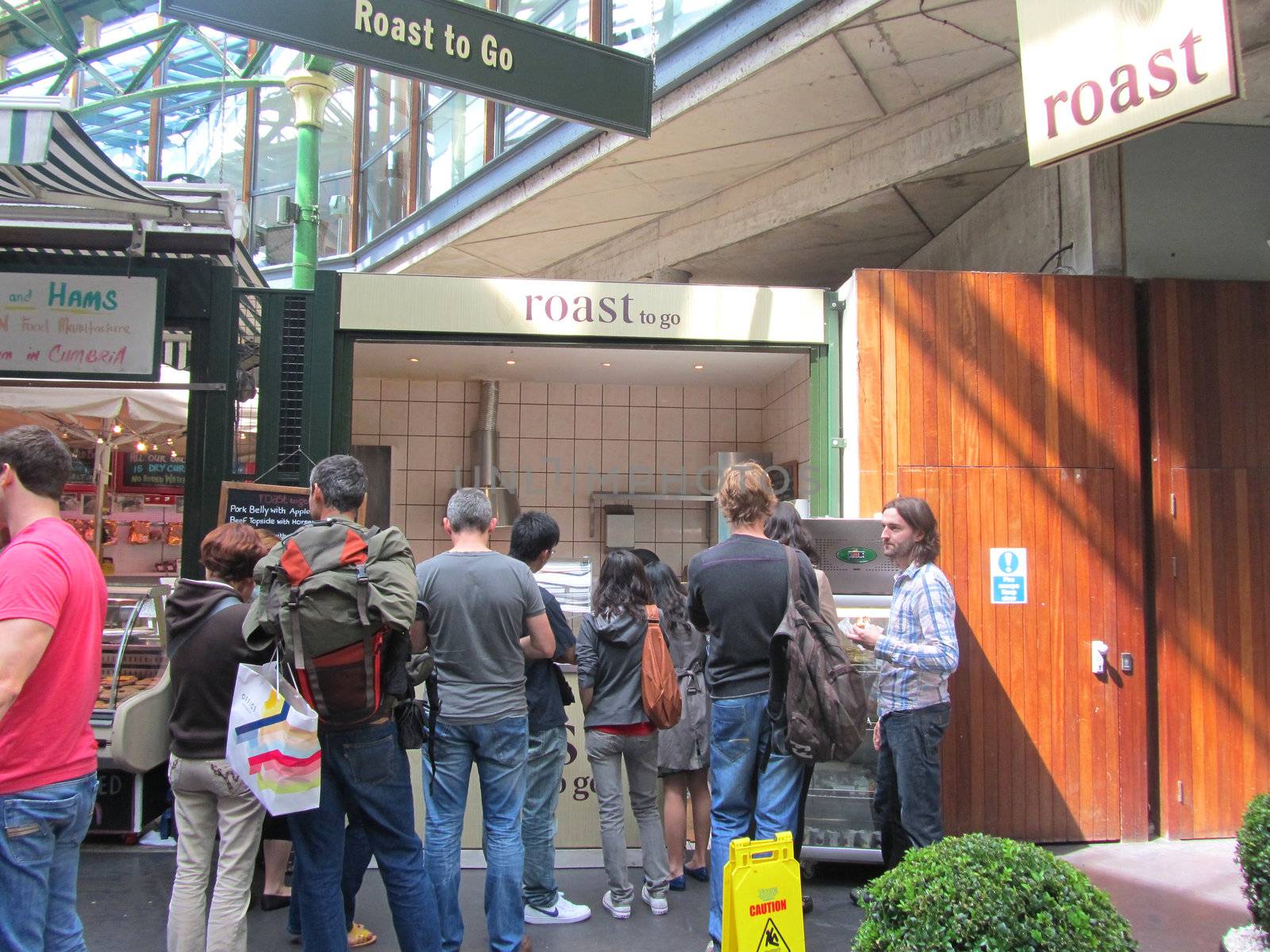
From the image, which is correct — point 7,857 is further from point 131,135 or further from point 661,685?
point 131,135

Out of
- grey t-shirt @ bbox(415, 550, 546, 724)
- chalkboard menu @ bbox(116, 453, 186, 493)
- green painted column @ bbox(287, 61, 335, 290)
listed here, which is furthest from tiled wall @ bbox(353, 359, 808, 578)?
grey t-shirt @ bbox(415, 550, 546, 724)

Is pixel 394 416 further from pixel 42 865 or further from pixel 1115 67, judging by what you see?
pixel 1115 67

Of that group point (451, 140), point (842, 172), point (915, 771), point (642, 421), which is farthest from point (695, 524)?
point (915, 771)

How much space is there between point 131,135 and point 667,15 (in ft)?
48.5

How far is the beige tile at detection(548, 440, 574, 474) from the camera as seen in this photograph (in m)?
8.74

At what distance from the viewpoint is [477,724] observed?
3412 millimetres

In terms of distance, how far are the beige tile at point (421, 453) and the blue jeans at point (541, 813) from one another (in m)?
5.19

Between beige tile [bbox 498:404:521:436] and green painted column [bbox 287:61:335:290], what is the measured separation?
2051 mm

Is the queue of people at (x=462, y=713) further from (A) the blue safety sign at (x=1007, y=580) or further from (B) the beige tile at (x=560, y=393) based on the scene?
(B) the beige tile at (x=560, y=393)

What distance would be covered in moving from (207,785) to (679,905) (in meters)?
2.08

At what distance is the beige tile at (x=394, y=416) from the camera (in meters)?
8.66

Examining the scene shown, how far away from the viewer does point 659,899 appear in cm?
400

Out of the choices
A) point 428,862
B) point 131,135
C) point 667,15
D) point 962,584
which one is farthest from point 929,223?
point 131,135

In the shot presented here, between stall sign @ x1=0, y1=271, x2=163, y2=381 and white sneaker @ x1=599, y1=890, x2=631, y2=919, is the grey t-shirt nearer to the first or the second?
white sneaker @ x1=599, y1=890, x2=631, y2=919
